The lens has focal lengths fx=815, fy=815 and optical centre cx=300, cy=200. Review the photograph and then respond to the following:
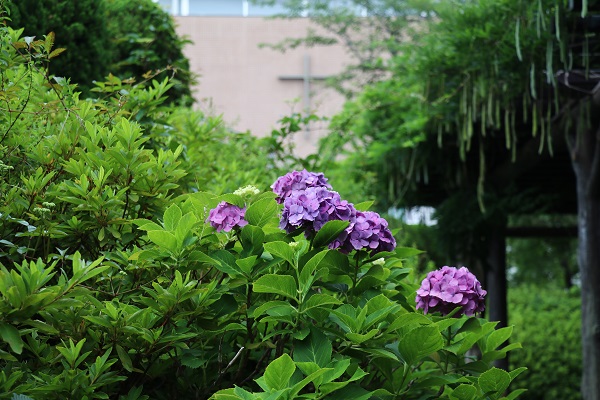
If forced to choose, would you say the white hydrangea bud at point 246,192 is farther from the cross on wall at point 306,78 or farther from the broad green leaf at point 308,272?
the cross on wall at point 306,78

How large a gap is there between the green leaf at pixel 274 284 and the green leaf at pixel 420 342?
12.6 inches

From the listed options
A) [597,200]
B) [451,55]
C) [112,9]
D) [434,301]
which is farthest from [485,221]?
[434,301]

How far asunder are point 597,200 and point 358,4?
426 inches

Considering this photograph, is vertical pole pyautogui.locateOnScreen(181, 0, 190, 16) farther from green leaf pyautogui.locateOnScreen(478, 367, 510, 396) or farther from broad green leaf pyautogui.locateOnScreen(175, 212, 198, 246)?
green leaf pyautogui.locateOnScreen(478, 367, 510, 396)

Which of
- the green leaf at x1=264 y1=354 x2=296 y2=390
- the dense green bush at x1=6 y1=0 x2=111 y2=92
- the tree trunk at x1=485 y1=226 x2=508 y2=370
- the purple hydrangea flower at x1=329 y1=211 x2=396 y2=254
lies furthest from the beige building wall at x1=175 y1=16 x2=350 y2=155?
the green leaf at x1=264 y1=354 x2=296 y2=390

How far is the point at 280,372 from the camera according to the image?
1.81 m

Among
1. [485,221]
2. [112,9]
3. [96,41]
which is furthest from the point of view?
[485,221]

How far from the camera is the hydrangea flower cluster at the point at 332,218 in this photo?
6.95ft

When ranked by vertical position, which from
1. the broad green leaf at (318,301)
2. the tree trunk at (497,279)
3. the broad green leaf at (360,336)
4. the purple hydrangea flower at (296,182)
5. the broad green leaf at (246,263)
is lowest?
the tree trunk at (497,279)

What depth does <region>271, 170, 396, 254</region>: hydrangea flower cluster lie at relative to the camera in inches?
83.4

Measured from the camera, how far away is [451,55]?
5859 millimetres

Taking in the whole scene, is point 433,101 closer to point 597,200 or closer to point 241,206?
point 597,200

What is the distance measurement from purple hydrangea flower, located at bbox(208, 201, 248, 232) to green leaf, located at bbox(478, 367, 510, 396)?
0.75 meters

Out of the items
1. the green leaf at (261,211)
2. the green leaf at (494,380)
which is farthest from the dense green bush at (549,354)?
the green leaf at (261,211)
